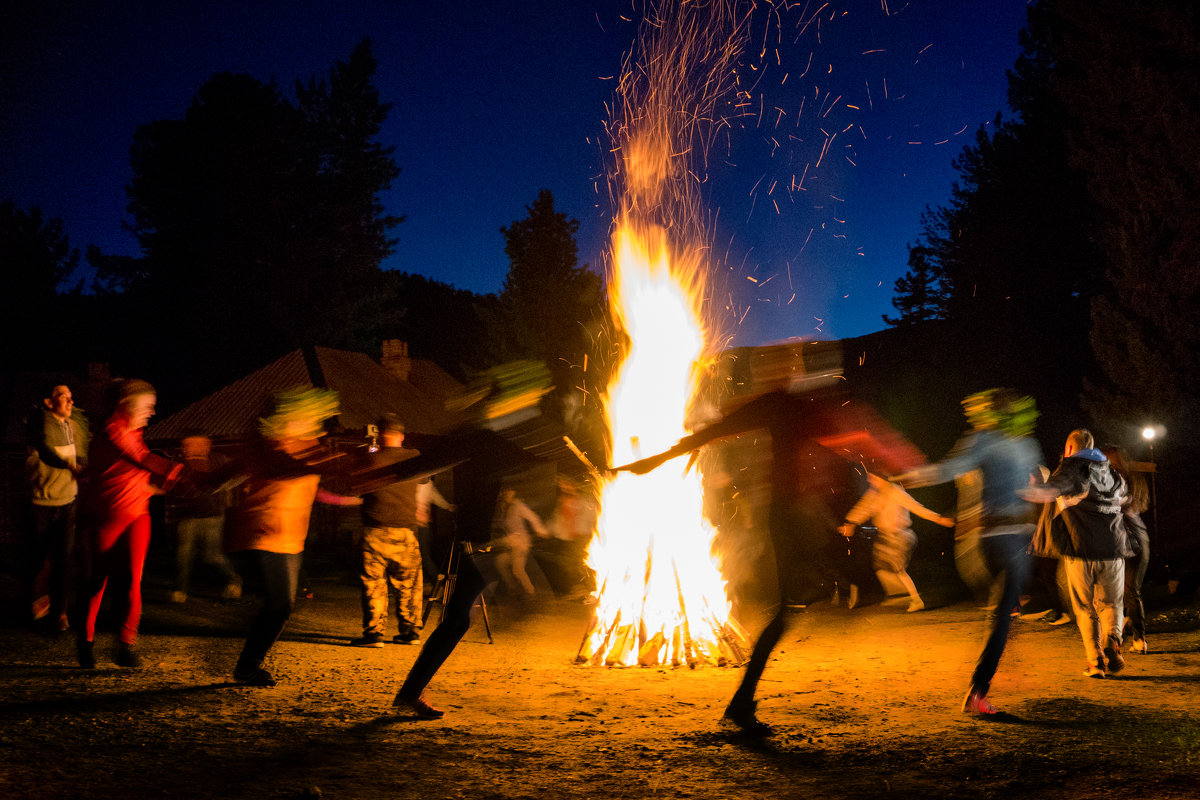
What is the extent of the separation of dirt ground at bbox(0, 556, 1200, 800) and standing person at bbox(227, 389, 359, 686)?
0.46m

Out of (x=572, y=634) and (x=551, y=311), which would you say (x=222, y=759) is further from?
(x=551, y=311)

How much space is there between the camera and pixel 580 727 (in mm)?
5316

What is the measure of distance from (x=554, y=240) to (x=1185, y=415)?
2632 centimetres

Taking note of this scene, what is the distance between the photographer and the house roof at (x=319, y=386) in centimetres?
2344

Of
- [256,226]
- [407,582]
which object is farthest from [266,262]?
[407,582]

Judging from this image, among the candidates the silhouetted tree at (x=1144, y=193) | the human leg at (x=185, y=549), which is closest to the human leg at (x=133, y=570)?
the human leg at (x=185, y=549)

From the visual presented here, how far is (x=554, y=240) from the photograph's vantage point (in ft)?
125

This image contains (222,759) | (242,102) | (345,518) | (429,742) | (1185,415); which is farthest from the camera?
(242,102)

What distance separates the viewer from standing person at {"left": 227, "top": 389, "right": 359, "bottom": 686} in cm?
559

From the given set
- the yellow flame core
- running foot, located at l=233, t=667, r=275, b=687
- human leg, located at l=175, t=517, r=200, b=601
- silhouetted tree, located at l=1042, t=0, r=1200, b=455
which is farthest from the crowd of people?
silhouetted tree, located at l=1042, t=0, r=1200, b=455

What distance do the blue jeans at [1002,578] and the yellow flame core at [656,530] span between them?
2.51 metres

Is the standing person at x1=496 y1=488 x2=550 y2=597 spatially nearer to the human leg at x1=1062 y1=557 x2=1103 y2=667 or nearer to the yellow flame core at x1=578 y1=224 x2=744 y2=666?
the yellow flame core at x1=578 y1=224 x2=744 y2=666

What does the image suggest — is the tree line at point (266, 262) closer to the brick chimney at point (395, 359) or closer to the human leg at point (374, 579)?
the brick chimney at point (395, 359)

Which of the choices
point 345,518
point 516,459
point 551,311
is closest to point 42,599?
point 516,459
